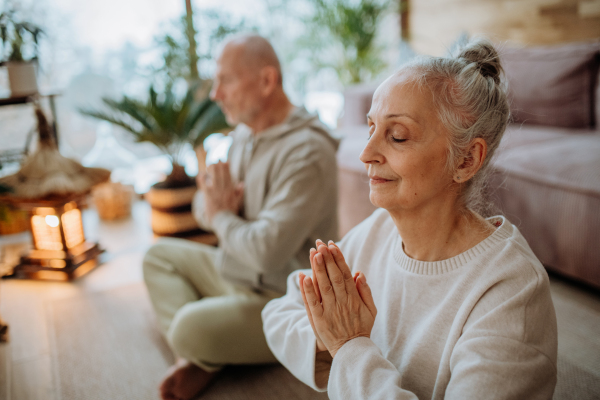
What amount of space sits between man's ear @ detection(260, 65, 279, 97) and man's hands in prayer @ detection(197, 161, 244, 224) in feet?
0.97

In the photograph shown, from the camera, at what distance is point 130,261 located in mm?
2584

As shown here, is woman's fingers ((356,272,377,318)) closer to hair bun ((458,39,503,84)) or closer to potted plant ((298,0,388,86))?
hair bun ((458,39,503,84))

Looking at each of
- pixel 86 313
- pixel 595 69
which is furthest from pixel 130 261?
pixel 595 69

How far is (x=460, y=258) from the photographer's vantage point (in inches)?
32.0

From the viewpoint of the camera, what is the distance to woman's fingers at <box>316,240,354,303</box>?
2.57 ft

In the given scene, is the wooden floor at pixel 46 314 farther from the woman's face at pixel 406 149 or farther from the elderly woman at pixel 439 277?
the woman's face at pixel 406 149

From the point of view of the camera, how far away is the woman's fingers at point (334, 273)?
0.78 meters

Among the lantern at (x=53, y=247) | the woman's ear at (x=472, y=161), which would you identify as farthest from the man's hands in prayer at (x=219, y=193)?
the lantern at (x=53, y=247)

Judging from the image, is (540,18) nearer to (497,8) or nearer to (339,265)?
(497,8)

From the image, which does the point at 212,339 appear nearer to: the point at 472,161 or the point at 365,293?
the point at 365,293

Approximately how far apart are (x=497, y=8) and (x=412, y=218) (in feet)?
11.1

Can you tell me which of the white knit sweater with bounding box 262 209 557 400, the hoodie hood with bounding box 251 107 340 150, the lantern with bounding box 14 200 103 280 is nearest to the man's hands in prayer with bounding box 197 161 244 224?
the hoodie hood with bounding box 251 107 340 150

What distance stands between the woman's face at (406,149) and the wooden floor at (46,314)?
1084mm

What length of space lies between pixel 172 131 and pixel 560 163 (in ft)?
6.03
